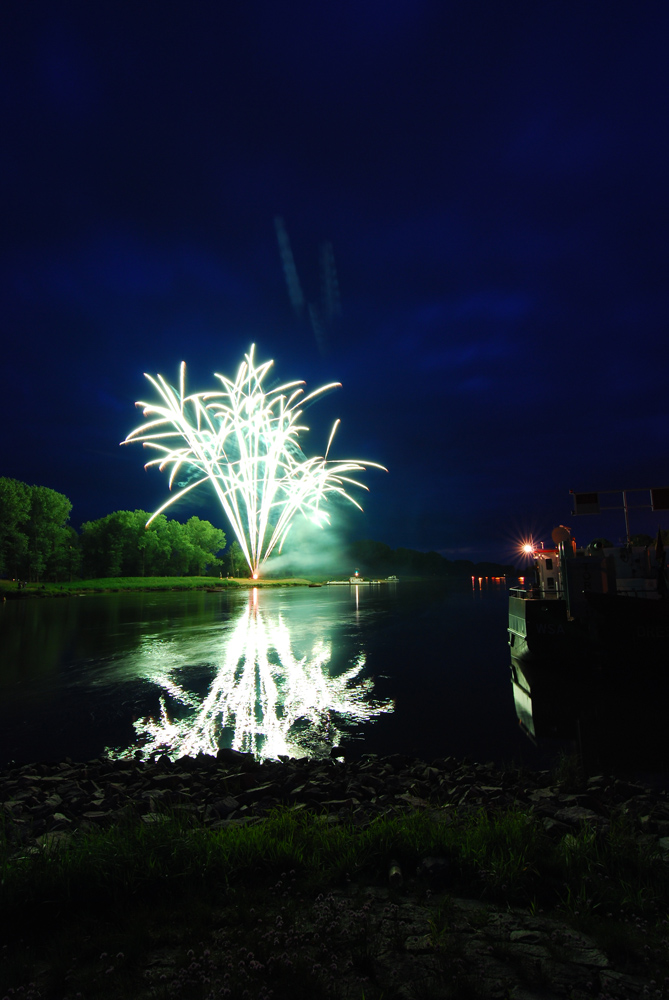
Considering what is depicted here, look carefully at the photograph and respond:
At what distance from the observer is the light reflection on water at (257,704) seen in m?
14.8

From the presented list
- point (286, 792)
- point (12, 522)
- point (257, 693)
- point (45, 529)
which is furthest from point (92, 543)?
point (286, 792)

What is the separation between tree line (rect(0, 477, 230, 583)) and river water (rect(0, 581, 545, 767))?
69.1 m

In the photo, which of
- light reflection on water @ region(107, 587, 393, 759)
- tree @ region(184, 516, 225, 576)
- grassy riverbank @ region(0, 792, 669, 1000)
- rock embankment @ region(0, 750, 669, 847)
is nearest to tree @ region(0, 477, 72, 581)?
tree @ region(184, 516, 225, 576)

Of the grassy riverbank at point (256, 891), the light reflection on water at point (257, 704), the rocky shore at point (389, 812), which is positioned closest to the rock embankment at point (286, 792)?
the rocky shore at point (389, 812)

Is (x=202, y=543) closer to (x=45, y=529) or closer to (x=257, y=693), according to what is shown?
(x=45, y=529)

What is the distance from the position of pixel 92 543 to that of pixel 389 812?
460 ft

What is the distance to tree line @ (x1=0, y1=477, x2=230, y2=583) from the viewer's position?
10012 centimetres

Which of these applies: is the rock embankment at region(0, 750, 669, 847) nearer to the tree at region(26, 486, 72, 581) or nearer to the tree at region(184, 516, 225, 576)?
the tree at region(26, 486, 72, 581)

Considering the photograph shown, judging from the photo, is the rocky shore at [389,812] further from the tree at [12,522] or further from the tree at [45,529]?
the tree at [45,529]

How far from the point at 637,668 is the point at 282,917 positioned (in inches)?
893

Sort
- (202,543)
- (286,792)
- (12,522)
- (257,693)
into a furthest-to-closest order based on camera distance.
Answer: (202,543) → (12,522) → (257,693) → (286,792)

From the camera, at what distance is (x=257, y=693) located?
20922 mm

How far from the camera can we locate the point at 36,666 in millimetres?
26812

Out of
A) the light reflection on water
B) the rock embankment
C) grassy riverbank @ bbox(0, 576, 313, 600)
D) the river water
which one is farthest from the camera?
grassy riverbank @ bbox(0, 576, 313, 600)
